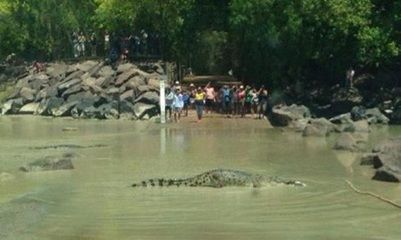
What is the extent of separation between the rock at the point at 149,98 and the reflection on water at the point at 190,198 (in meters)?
15.5

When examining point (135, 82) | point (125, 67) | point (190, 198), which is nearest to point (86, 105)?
point (135, 82)

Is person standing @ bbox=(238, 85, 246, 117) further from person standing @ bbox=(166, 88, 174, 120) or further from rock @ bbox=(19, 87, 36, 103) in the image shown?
rock @ bbox=(19, 87, 36, 103)

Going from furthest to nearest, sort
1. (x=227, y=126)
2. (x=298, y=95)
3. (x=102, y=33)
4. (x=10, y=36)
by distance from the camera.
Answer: (x=10, y=36), (x=102, y=33), (x=298, y=95), (x=227, y=126)

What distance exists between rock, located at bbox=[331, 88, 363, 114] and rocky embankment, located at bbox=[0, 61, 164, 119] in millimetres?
9031

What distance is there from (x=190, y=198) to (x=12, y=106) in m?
37.0

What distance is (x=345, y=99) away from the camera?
43688 millimetres

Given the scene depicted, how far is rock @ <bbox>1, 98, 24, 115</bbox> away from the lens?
50812mm

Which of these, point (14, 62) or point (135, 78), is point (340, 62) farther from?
point (14, 62)

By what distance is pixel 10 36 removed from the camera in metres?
68.3

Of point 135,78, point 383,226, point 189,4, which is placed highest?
point 189,4

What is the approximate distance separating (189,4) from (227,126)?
1421 cm

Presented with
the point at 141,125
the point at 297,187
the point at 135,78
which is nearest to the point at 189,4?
the point at 135,78

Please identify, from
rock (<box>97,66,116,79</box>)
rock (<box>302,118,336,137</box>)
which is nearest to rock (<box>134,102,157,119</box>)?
rock (<box>97,66,116,79</box>)

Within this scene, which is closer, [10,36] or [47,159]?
[47,159]
